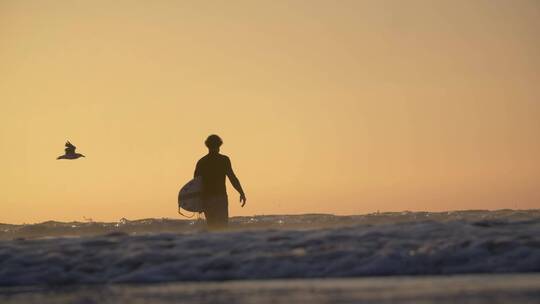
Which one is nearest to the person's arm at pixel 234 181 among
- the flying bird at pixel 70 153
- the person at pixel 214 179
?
the person at pixel 214 179

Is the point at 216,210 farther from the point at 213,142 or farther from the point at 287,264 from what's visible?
the point at 287,264

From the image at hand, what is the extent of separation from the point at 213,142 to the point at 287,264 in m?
9.54

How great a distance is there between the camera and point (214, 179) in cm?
2217

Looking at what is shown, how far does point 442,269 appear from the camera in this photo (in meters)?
12.2

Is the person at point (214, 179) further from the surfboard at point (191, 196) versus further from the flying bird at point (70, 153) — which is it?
the flying bird at point (70, 153)

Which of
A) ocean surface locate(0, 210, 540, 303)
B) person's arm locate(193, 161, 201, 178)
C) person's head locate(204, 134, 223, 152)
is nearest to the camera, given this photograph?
ocean surface locate(0, 210, 540, 303)

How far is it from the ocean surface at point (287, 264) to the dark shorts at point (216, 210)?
22.0ft

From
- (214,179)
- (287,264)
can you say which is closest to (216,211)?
(214,179)

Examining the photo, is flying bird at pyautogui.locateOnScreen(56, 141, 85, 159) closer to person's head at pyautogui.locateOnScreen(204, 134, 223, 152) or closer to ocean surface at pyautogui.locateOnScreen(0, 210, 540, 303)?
person's head at pyautogui.locateOnScreen(204, 134, 223, 152)

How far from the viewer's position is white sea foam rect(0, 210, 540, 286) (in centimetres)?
1248

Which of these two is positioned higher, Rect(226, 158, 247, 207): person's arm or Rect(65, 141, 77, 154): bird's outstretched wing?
Rect(65, 141, 77, 154): bird's outstretched wing

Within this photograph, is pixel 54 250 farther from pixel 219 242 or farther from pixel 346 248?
pixel 346 248

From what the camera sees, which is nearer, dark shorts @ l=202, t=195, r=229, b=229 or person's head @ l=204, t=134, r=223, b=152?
person's head @ l=204, t=134, r=223, b=152

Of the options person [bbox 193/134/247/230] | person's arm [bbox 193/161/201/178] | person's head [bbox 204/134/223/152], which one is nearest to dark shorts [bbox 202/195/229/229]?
person [bbox 193/134/247/230]
